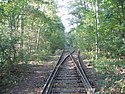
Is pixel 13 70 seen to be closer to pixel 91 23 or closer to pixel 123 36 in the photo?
pixel 123 36

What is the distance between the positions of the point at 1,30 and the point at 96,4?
7.74 metres

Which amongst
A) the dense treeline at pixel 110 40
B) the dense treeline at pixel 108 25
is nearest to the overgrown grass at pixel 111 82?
the dense treeline at pixel 110 40

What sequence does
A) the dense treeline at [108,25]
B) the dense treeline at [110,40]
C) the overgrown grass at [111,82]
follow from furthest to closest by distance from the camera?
the dense treeline at [108,25]
the dense treeline at [110,40]
the overgrown grass at [111,82]

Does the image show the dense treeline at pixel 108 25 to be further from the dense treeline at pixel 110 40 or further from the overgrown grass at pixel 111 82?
the overgrown grass at pixel 111 82

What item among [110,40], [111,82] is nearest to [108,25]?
[110,40]

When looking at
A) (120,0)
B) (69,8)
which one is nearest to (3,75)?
(120,0)

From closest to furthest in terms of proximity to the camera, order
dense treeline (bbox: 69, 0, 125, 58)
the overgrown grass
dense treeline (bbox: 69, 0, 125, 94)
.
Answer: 1. the overgrown grass
2. dense treeline (bbox: 69, 0, 125, 94)
3. dense treeline (bbox: 69, 0, 125, 58)

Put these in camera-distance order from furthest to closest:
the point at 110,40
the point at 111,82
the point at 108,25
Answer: the point at 110,40 → the point at 108,25 → the point at 111,82

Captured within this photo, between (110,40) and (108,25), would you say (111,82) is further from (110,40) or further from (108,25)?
(110,40)

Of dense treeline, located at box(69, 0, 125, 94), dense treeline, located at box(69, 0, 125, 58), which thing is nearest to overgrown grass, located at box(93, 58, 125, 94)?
dense treeline, located at box(69, 0, 125, 94)

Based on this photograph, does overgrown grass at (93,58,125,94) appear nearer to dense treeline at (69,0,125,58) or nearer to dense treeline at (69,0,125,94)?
dense treeline at (69,0,125,94)

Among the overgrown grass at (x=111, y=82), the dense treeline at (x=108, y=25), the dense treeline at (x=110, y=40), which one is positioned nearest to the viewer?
the overgrown grass at (x=111, y=82)

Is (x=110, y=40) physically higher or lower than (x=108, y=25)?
lower

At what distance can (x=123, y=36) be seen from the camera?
1376cm
